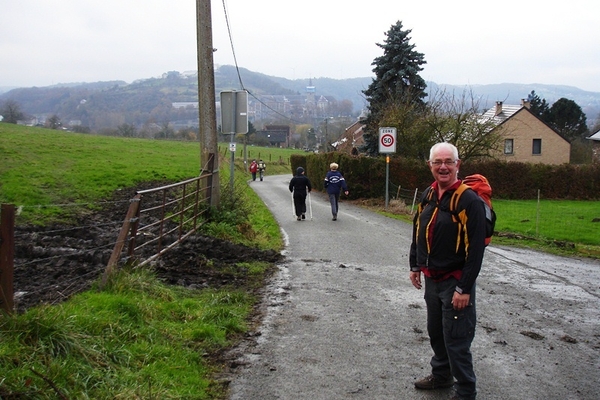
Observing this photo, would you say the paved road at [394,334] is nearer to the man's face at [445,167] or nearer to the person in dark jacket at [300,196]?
the man's face at [445,167]

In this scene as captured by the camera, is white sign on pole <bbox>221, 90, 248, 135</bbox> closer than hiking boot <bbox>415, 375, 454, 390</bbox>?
No

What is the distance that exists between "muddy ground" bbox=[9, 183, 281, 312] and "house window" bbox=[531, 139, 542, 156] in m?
50.0

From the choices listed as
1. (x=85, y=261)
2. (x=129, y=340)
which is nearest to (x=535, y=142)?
(x=85, y=261)

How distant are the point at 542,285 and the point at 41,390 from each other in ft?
27.4

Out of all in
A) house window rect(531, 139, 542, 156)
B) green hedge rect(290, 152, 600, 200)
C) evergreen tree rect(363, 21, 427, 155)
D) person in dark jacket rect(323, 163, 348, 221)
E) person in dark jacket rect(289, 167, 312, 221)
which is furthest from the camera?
house window rect(531, 139, 542, 156)

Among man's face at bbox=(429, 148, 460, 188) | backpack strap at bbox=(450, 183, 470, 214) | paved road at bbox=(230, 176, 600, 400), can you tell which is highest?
man's face at bbox=(429, 148, 460, 188)

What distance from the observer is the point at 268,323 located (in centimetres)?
698

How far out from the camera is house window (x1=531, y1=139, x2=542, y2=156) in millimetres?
Answer: 56031

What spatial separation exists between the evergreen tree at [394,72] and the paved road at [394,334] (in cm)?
2585

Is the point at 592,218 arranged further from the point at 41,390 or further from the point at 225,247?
the point at 41,390

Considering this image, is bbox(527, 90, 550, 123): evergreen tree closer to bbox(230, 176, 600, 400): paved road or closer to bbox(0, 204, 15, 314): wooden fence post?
bbox(230, 176, 600, 400): paved road

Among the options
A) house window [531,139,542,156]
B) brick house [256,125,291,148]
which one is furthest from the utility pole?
→ brick house [256,125,291,148]

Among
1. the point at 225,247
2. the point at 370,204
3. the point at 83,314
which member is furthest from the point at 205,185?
the point at 370,204

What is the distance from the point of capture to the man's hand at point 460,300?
4531 mm
